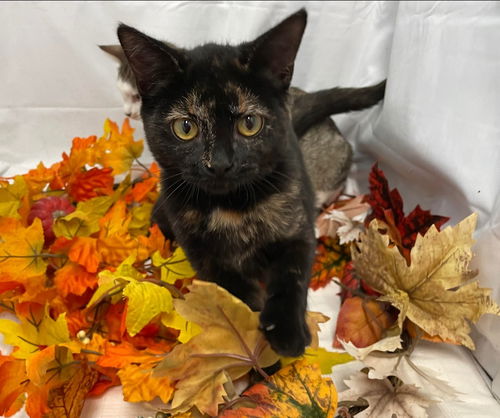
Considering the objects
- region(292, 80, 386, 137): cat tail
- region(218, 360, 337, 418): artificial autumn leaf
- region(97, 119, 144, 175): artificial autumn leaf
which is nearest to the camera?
→ region(218, 360, 337, 418): artificial autumn leaf

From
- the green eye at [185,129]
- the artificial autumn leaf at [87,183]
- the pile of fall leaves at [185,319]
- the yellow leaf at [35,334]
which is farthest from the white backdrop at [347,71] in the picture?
the yellow leaf at [35,334]

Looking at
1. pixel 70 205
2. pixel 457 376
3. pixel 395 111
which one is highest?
pixel 395 111

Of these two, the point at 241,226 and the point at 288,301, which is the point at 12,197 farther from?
the point at 288,301

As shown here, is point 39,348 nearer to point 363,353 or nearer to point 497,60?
point 363,353

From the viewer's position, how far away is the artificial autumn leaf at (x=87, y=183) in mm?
1018

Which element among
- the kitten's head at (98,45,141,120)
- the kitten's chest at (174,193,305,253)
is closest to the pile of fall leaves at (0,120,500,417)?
the kitten's chest at (174,193,305,253)

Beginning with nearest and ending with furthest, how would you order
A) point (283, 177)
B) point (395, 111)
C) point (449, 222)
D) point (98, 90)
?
point (283, 177), point (449, 222), point (395, 111), point (98, 90)

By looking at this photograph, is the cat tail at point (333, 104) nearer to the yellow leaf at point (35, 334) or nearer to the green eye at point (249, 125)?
the green eye at point (249, 125)

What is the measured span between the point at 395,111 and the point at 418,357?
55 centimetres

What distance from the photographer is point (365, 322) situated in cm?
80

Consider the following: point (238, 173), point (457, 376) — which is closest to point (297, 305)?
point (238, 173)

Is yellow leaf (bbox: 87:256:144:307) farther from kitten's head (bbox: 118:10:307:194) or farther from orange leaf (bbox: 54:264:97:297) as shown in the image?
kitten's head (bbox: 118:10:307:194)

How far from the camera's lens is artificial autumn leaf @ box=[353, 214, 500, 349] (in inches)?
26.1

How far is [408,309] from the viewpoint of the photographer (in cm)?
68
